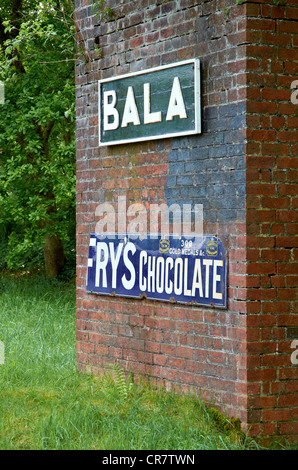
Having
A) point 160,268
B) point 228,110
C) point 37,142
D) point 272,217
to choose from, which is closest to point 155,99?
point 228,110

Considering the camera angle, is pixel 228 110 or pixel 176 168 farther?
pixel 176 168

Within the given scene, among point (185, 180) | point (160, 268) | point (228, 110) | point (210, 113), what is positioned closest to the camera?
point (228, 110)

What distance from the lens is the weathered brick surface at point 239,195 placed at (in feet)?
15.6

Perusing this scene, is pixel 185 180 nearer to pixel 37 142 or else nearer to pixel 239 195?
pixel 239 195

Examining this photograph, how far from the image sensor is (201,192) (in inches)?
204

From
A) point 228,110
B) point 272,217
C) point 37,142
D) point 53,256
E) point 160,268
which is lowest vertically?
point 53,256

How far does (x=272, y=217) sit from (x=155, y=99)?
1.51 meters

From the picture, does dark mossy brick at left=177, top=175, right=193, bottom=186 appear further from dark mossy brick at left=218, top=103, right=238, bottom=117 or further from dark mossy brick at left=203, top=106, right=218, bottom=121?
dark mossy brick at left=218, top=103, right=238, bottom=117

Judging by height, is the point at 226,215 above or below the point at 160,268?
above

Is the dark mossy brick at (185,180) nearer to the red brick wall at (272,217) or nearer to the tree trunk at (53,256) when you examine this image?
the red brick wall at (272,217)

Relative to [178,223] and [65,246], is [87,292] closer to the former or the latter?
[178,223]

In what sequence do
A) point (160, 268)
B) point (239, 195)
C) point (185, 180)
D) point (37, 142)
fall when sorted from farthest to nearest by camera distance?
point (37, 142) → point (160, 268) → point (185, 180) → point (239, 195)

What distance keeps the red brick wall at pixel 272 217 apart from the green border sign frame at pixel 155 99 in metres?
0.57

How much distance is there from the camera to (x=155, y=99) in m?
5.60
